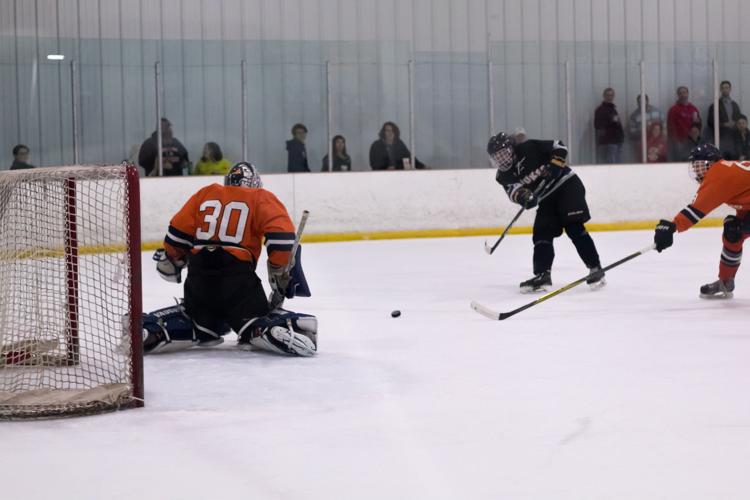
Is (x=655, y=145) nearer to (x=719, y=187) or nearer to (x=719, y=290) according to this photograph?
(x=719, y=290)

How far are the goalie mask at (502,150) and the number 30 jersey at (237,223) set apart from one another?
2266 mm

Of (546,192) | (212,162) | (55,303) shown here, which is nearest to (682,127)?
(212,162)

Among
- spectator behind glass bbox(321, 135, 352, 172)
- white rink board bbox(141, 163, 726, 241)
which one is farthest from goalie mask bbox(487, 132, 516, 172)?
spectator behind glass bbox(321, 135, 352, 172)

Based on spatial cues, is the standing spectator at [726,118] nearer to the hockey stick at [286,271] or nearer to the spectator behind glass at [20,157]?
the spectator behind glass at [20,157]

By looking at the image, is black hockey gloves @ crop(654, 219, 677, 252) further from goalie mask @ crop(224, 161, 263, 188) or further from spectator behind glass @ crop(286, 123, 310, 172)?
spectator behind glass @ crop(286, 123, 310, 172)

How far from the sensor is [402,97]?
35.2ft

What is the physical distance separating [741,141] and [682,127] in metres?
0.57

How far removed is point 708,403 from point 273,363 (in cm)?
147

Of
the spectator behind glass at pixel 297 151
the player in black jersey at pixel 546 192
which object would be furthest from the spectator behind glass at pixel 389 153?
the player in black jersey at pixel 546 192

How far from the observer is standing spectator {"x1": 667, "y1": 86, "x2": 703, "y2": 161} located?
11.0 meters

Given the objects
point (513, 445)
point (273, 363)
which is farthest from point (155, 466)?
point (273, 363)

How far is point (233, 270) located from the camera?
3.97 metres

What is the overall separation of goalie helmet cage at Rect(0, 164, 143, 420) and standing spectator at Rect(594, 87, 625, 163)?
7868 mm

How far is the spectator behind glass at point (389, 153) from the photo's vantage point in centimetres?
1028
